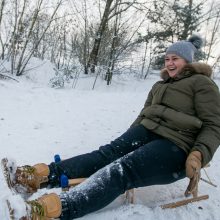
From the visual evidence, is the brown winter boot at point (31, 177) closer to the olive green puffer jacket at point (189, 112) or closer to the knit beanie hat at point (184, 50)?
the olive green puffer jacket at point (189, 112)

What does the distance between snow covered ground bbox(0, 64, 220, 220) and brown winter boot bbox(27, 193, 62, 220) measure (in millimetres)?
272

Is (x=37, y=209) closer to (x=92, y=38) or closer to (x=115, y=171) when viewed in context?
(x=115, y=171)

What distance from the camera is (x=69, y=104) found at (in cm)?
537

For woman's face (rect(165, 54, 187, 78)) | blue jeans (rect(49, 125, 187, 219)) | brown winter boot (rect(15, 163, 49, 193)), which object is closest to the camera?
blue jeans (rect(49, 125, 187, 219))

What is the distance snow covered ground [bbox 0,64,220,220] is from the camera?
2363 mm

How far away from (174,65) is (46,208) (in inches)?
66.5

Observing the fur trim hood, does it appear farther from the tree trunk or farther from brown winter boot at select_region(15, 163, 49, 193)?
the tree trunk

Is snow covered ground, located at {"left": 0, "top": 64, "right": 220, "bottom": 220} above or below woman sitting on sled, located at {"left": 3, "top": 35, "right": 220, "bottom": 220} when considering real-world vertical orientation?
below

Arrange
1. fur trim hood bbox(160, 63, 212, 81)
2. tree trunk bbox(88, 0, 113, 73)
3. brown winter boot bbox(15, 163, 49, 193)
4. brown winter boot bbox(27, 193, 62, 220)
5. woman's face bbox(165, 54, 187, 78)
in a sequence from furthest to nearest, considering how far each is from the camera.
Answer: tree trunk bbox(88, 0, 113, 73), woman's face bbox(165, 54, 187, 78), fur trim hood bbox(160, 63, 212, 81), brown winter boot bbox(15, 163, 49, 193), brown winter boot bbox(27, 193, 62, 220)

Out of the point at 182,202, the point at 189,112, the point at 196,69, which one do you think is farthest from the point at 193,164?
the point at 196,69

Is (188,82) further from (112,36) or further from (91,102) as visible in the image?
(112,36)

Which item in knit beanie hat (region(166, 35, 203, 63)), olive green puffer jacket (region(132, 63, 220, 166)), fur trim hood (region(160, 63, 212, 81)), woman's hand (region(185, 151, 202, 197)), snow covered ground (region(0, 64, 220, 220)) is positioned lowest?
snow covered ground (region(0, 64, 220, 220))

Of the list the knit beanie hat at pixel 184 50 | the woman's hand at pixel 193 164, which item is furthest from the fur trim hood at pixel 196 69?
the woman's hand at pixel 193 164

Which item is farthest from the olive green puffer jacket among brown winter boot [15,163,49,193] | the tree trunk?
the tree trunk
